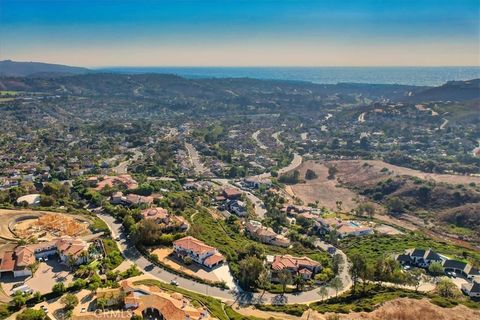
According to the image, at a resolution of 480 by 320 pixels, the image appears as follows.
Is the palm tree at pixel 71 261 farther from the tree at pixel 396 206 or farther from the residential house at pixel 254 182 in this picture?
the tree at pixel 396 206

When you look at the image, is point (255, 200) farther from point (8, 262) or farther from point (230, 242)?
point (8, 262)

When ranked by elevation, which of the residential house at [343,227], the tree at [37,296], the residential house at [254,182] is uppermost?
the tree at [37,296]

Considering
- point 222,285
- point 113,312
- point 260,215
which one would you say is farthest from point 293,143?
point 113,312

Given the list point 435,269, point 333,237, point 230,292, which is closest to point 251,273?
point 230,292

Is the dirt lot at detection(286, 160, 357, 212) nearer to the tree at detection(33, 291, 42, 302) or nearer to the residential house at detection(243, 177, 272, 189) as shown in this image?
the residential house at detection(243, 177, 272, 189)

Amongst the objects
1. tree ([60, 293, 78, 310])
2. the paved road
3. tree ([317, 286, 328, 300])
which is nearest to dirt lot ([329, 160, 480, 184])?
the paved road

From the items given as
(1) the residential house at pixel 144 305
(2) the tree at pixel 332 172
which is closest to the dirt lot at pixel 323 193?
(2) the tree at pixel 332 172
